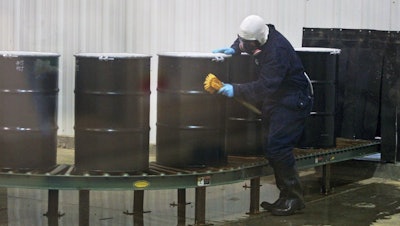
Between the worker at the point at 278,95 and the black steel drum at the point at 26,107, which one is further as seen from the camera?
the worker at the point at 278,95

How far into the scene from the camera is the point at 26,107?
6.64 meters

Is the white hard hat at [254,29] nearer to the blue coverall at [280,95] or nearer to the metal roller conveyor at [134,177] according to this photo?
the blue coverall at [280,95]

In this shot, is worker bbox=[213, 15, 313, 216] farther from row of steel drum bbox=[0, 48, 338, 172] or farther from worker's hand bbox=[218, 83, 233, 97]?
row of steel drum bbox=[0, 48, 338, 172]

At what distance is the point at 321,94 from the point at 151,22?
3347mm

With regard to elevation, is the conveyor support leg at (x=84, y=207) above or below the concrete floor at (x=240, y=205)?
above

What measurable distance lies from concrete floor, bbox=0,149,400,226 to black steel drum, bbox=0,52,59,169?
0.94m

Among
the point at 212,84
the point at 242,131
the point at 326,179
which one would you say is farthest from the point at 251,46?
the point at 326,179

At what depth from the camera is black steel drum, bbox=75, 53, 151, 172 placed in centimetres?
661

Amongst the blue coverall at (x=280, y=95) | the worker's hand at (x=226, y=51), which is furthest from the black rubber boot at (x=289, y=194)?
the worker's hand at (x=226, y=51)

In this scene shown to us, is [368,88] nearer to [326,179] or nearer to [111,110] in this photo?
[326,179]

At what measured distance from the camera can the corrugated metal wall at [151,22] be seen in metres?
10.3

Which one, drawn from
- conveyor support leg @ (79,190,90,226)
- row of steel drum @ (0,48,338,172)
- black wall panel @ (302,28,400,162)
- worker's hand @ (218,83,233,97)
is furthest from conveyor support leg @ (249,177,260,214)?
black wall panel @ (302,28,400,162)

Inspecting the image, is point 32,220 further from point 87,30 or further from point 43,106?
point 87,30

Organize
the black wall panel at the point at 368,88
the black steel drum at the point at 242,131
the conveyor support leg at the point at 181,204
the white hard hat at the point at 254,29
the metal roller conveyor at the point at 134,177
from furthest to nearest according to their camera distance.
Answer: the black wall panel at the point at 368,88 < the black steel drum at the point at 242,131 < the conveyor support leg at the point at 181,204 < the white hard hat at the point at 254,29 < the metal roller conveyor at the point at 134,177
